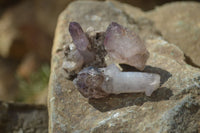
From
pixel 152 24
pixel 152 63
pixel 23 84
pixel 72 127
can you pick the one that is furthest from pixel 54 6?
pixel 72 127

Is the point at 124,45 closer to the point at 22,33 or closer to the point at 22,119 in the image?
the point at 22,119

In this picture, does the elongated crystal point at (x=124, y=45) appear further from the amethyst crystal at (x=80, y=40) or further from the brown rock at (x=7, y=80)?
the brown rock at (x=7, y=80)

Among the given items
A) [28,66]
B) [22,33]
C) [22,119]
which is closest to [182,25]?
[22,119]

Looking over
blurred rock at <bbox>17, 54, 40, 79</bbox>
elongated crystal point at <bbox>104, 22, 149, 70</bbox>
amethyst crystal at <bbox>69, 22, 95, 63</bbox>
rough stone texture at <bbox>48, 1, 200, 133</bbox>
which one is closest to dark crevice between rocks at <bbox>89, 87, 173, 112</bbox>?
rough stone texture at <bbox>48, 1, 200, 133</bbox>

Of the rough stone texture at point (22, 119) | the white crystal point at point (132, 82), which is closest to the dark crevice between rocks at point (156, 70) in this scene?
the white crystal point at point (132, 82)

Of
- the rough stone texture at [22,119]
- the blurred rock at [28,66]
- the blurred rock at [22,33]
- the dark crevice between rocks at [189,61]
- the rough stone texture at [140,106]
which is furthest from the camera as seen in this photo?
the blurred rock at [22,33]

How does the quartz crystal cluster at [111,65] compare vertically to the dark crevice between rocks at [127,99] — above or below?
above

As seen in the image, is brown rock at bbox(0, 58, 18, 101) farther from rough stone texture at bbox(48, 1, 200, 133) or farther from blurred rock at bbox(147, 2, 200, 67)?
rough stone texture at bbox(48, 1, 200, 133)
